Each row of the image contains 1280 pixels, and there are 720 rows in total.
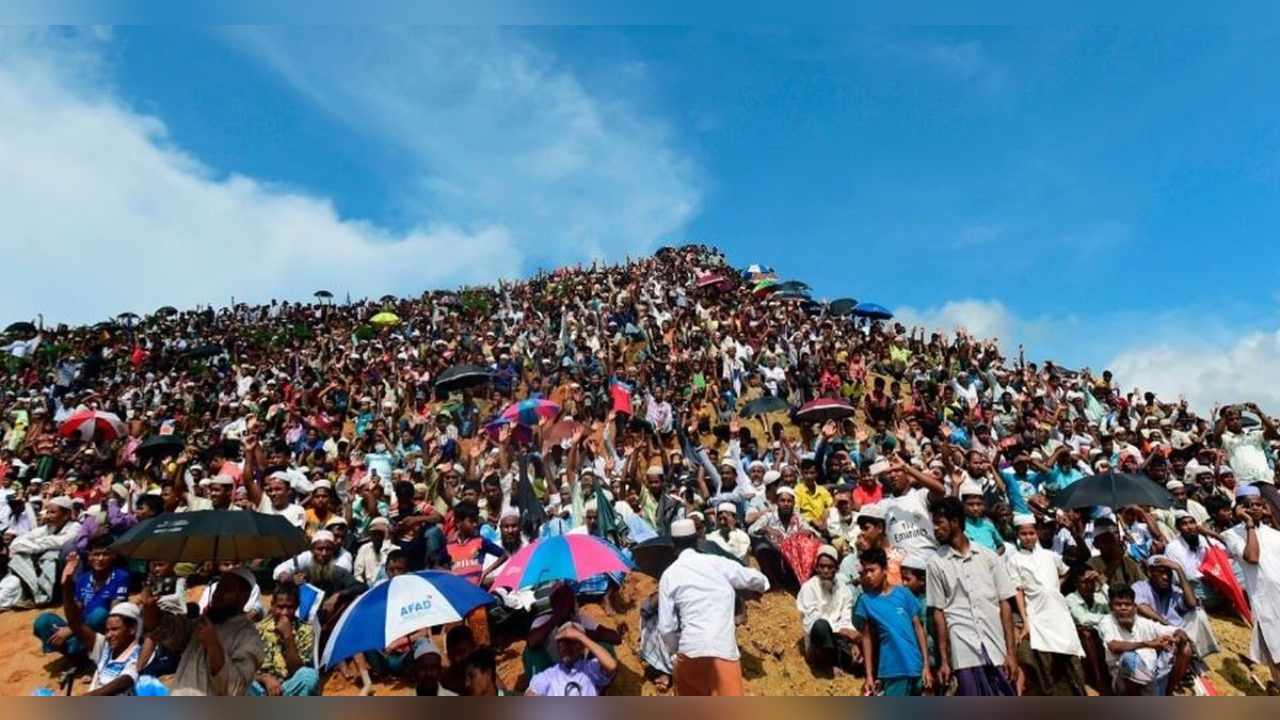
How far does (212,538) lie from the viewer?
6.68m

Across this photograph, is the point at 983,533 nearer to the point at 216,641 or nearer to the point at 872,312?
the point at 216,641

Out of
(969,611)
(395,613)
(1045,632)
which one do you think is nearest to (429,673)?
(395,613)

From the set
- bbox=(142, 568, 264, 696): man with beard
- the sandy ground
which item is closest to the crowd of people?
bbox=(142, 568, 264, 696): man with beard

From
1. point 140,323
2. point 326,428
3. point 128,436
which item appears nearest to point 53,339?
point 140,323

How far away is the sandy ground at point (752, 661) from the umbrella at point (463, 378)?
8288mm

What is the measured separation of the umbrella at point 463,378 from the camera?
16625mm

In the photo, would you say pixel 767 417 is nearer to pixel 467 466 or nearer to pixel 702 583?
pixel 467 466

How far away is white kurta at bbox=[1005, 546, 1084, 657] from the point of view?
6.77 metres

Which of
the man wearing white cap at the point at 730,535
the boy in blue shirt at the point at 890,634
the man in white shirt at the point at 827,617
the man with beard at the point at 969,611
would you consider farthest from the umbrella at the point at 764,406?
the man with beard at the point at 969,611

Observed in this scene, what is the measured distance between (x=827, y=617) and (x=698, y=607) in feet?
8.53

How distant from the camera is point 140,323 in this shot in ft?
94.6

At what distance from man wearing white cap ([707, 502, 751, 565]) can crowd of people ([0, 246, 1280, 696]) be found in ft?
0.22

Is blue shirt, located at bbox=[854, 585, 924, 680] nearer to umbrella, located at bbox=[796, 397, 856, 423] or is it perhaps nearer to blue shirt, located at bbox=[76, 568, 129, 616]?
blue shirt, located at bbox=[76, 568, 129, 616]

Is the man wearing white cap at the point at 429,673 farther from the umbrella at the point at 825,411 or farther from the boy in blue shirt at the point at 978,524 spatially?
the umbrella at the point at 825,411
